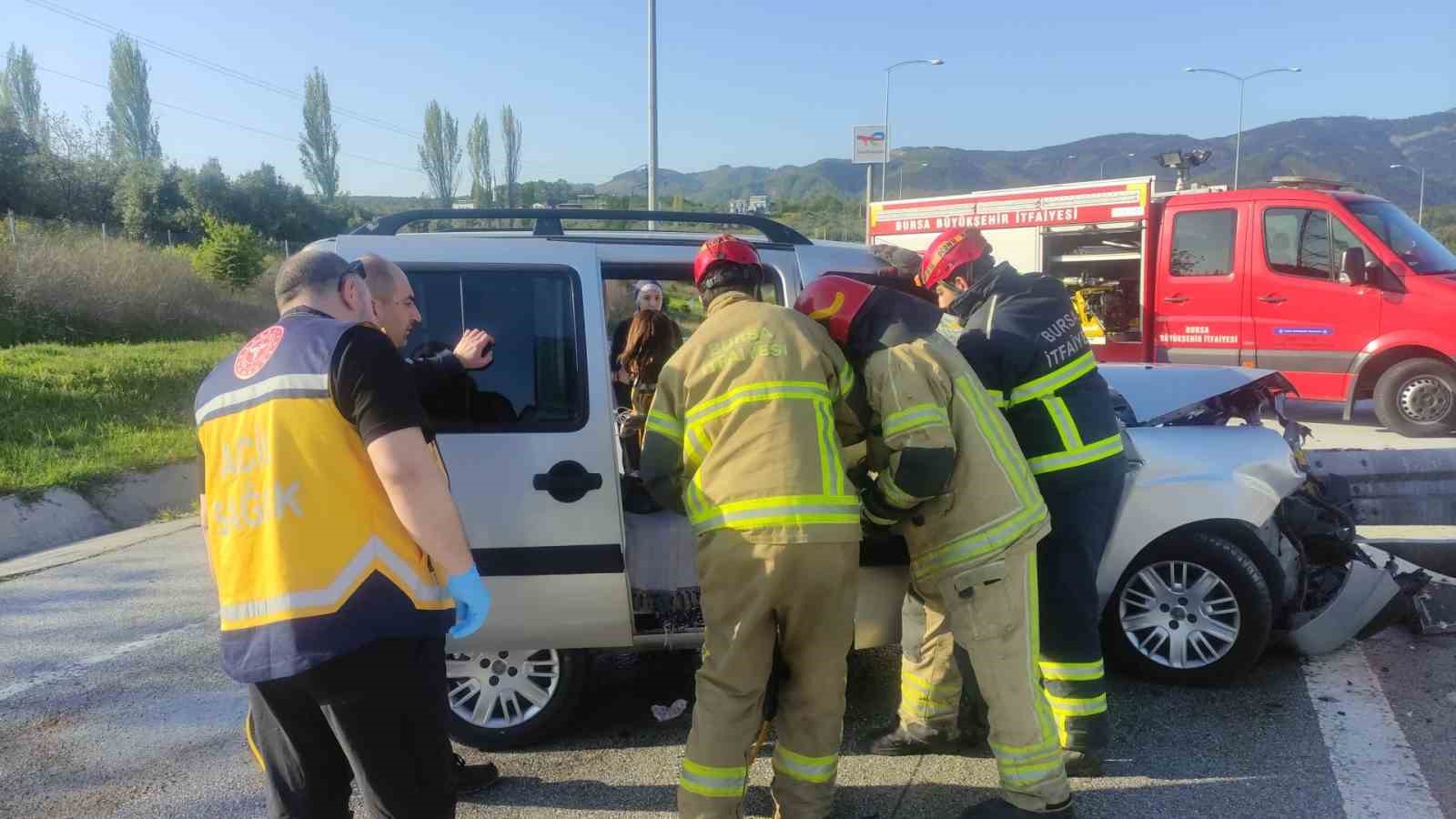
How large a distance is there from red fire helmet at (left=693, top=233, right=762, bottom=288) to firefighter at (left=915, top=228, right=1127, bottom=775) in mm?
880

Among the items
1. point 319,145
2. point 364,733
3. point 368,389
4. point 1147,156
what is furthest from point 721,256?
point 1147,156

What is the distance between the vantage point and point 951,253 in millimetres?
3496

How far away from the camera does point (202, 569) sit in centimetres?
654

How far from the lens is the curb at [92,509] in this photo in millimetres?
7531

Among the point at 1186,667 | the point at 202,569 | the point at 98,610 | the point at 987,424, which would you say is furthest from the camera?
the point at 202,569

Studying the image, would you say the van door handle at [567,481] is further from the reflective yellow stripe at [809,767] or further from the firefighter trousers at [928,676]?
the firefighter trousers at [928,676]

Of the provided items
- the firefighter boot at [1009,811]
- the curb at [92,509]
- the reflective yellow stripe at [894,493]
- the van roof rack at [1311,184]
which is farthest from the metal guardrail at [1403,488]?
the curb at [92,509]

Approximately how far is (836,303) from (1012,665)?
3.97 ft

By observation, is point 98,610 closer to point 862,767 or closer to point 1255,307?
point 862,767

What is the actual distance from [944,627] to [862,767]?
22.4 inches

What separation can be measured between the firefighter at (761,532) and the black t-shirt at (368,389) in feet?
3.10

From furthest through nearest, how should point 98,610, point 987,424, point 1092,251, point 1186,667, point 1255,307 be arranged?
point 1092,251, point 1255,307, point 98,610, point 1186,667, point 987,424

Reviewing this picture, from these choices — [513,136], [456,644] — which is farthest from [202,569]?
[513,136]

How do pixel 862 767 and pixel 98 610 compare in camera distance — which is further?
pixel 98 610
